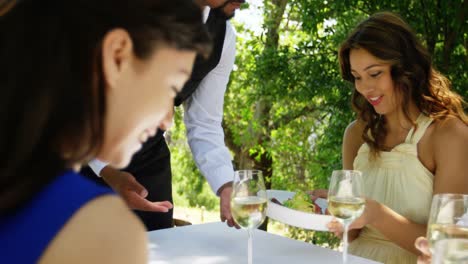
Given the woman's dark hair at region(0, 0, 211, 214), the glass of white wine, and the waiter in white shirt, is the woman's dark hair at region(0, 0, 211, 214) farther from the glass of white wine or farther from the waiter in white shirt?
the waiter in white shirt

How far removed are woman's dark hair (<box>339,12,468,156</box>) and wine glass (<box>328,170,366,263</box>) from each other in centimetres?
85

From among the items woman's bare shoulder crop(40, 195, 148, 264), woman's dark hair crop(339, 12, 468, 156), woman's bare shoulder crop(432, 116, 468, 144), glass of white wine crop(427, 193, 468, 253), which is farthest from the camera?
woman's dark hair crop(339, 12, 468, 156)

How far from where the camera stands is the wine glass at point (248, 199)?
1835mm

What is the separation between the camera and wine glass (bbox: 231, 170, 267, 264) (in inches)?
72.2

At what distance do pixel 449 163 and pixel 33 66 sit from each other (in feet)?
6.49

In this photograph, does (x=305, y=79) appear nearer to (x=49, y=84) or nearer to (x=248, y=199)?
(x=248, y=199)

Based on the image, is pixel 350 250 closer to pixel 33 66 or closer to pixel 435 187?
pixel 435 187

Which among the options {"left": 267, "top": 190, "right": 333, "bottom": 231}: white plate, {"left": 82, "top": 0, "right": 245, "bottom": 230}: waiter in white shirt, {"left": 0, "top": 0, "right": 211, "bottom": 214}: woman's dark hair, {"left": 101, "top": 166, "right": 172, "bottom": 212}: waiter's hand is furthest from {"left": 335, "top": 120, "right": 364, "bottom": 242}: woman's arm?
{"left": 0, "top": 0, "right": 211, "bottom": 214}: woman's dark hair

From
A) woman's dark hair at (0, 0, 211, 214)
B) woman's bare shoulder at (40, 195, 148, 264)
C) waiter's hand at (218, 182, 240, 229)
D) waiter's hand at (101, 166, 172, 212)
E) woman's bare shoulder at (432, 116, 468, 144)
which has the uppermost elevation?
woman's dark hair at (0, 0, 211, 214)

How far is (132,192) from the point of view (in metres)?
2.13

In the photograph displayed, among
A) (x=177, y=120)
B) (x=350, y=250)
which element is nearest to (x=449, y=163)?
(x=350, y=250)

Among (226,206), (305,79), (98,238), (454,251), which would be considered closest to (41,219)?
(98,238)

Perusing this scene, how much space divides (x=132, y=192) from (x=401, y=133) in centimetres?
123

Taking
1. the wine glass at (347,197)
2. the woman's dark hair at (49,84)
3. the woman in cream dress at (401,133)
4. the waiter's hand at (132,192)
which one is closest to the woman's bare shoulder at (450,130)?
the woman in cream dress at (401,133)
